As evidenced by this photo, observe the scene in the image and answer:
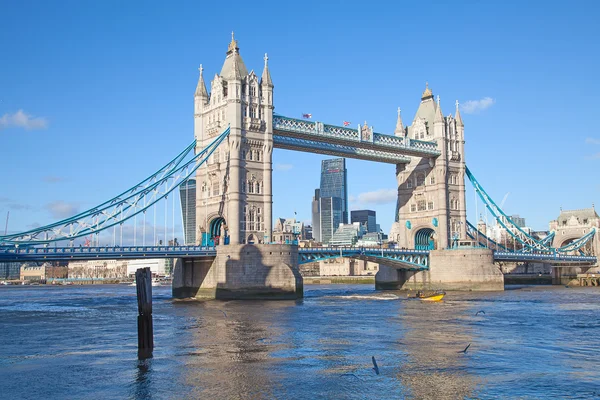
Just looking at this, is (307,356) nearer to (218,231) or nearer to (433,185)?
(218,231)

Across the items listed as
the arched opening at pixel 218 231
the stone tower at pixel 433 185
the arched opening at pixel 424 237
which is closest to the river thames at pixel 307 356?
the arched opening at pixel 218 231

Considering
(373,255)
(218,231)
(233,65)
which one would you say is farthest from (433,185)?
(233,65)

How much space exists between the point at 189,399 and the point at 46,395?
493 centimetres

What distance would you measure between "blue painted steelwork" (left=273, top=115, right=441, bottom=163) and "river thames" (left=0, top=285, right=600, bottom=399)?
28964 millimetres

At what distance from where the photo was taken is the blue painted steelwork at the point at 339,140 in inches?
2909

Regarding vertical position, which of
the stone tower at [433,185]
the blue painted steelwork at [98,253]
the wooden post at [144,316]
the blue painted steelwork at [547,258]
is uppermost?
the stone tower at [433,185]

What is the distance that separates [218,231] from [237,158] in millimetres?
9666

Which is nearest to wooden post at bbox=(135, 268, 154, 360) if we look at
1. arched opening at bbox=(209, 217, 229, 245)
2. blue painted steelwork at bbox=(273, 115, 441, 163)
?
arched opening at bbox=(209, 217, 229, 245)

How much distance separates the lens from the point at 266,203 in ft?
229

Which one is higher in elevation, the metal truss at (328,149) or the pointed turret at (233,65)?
the pointed turret at (233,65)

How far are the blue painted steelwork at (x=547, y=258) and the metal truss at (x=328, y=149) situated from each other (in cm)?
2005

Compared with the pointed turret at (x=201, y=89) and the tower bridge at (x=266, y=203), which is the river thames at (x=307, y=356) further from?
the pointed turret at (x=201, y=89)

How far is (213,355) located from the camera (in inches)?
1149

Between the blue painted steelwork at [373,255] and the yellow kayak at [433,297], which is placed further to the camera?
the blue painted steelwork at [373,255]
